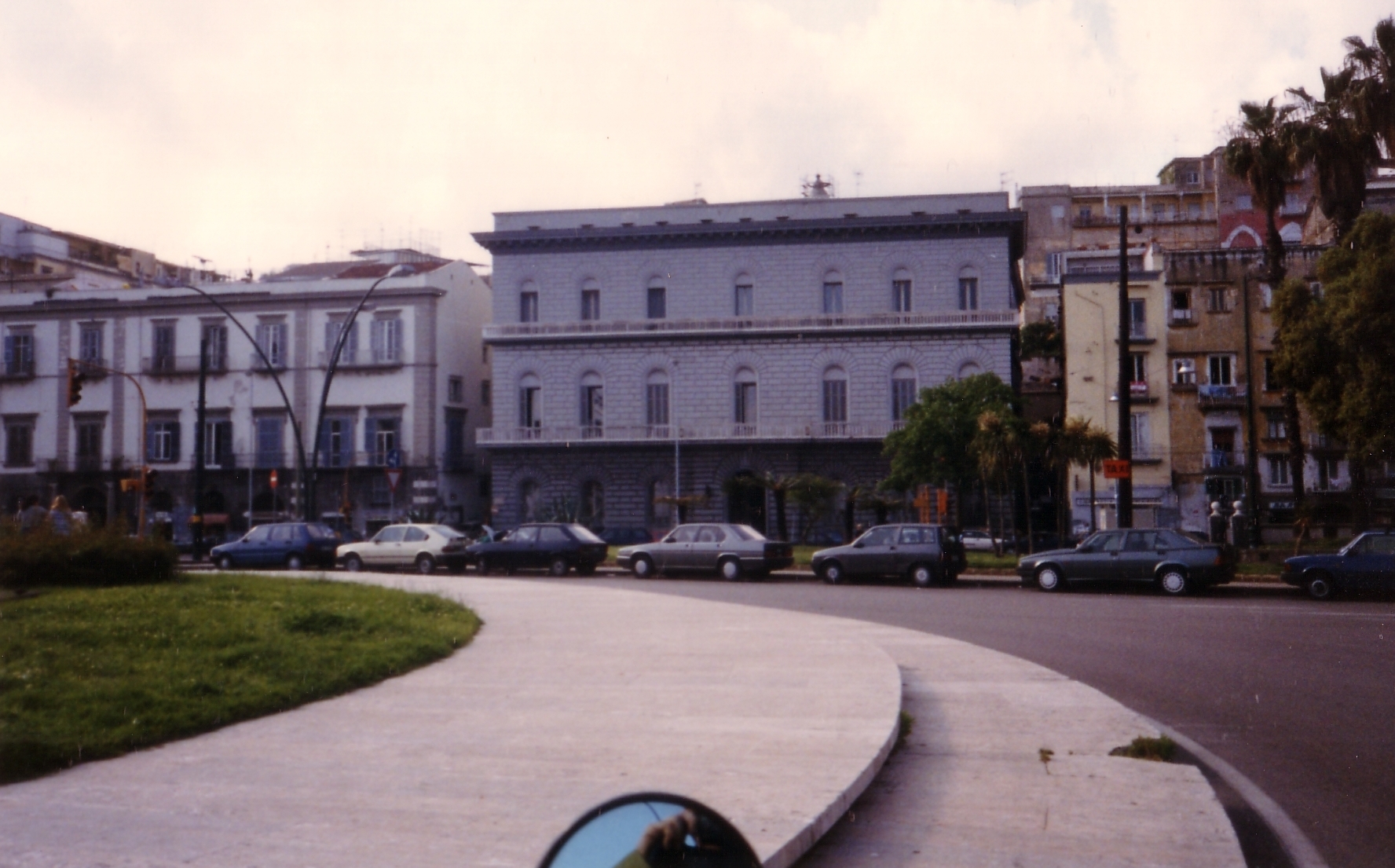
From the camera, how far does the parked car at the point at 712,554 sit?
2870cm

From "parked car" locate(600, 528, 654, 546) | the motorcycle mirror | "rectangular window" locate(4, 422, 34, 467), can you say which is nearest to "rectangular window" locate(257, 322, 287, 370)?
"rectangular window" locate(4, 422, 34, 467)

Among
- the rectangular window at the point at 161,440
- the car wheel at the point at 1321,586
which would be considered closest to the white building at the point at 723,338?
the rectangular window at the point at 161,440

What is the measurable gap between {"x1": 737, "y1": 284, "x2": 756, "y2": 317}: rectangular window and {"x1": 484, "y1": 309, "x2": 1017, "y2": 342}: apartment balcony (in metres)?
0.93

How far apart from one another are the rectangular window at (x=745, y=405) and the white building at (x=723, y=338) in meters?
0.08

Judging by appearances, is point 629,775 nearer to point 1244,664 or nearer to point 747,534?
point 1244,664

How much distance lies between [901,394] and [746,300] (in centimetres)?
829

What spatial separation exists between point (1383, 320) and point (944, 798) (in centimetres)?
2443

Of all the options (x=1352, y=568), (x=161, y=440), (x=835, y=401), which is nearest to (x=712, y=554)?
(x=1352, y=568)

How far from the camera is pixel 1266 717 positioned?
9281 mm

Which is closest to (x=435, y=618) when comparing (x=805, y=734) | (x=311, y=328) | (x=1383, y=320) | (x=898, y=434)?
(x=805, y=734)

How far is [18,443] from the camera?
39.0 meters

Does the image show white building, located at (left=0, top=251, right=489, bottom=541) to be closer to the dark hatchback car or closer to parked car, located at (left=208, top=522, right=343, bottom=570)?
parked car, located at (left=208, top=522, right=343, bottom=570)

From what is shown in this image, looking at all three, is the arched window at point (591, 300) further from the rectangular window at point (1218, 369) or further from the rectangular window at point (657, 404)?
the rectangular window at point (1218, 369)

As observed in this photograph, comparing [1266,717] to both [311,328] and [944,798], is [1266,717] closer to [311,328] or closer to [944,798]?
[944,798]
